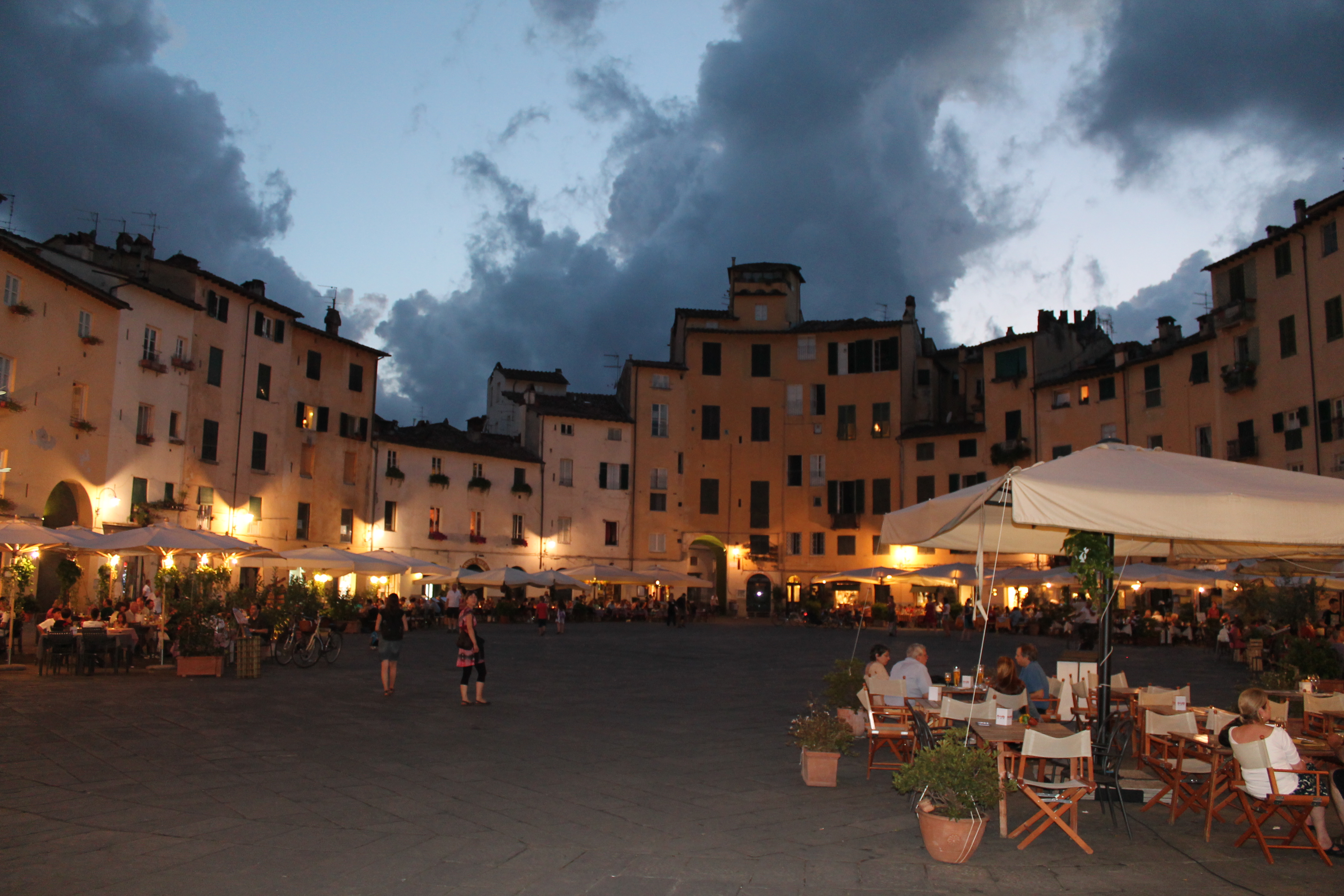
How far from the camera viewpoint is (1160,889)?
18.3 ft

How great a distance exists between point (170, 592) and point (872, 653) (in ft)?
49.2

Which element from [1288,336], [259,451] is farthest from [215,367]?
[1288,336]

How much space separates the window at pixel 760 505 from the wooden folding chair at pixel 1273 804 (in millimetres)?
43694

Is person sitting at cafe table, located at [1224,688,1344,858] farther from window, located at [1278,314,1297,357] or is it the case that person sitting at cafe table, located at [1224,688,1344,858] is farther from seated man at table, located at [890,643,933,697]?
window, located at [1278,314,1297,357]

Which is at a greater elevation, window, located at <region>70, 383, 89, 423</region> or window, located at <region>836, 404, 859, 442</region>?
window, located at <region>836, 404, 859, 442</region>

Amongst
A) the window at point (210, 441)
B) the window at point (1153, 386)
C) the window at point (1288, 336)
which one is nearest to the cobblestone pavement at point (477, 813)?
the window at point (210, 441)

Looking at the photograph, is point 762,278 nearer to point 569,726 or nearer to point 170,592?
point 170,592

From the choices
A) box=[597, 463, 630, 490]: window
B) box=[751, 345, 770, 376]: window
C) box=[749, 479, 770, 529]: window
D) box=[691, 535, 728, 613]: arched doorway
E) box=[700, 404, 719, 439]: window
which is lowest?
box=[691, 535, 728, 613]: arched doorway

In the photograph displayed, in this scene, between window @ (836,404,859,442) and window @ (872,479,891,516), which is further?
window @ (836,404,859,442)

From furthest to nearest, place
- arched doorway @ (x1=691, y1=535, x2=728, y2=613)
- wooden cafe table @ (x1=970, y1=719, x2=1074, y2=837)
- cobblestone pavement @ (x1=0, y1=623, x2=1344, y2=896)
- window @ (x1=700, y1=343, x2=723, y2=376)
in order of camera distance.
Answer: window @ (x1=700, y1=343, x2=723, y2=376), arched doorway @ (x1=691, y1=535, x2=728, y2=613), wooden cafe table @ (x1=970, y1=719, x2=1074, y2=837), cobblestone pavement @ (x1=0, y1=623, x2=1344, y2=896)

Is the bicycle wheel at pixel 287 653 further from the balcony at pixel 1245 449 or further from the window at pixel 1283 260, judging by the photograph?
the window at pixel 1283 260

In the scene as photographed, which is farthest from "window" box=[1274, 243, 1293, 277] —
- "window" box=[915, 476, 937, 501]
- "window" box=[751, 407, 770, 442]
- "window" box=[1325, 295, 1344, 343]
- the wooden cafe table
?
the wooden cafe table

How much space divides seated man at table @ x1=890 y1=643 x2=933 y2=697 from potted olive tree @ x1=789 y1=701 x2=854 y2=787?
147cm

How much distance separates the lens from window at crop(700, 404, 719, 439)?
51.2 m
